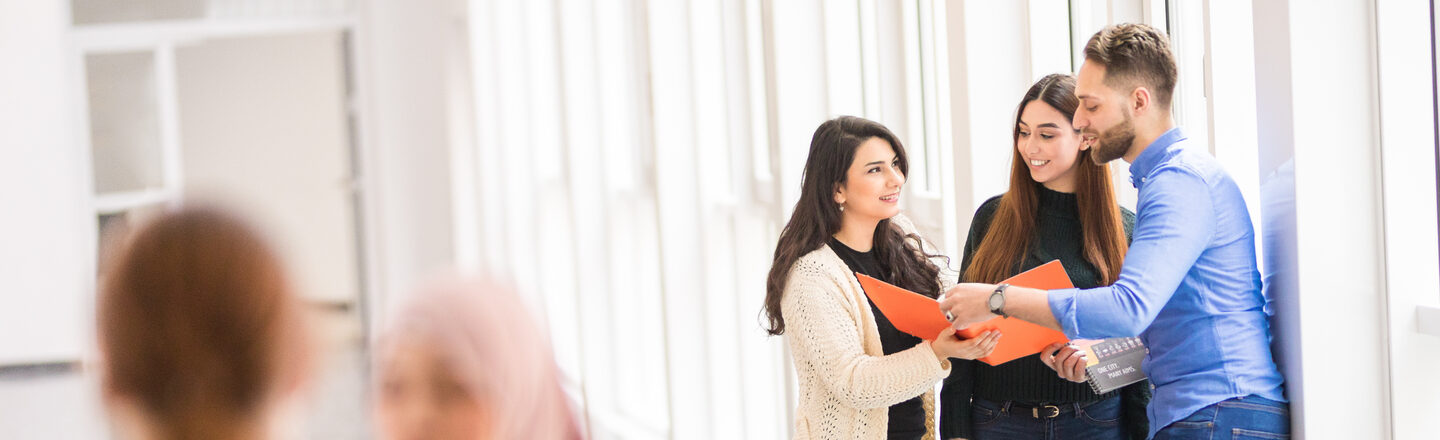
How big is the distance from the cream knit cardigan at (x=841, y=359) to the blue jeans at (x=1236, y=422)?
41cm

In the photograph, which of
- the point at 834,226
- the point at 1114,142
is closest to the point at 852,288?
the point at 834,226

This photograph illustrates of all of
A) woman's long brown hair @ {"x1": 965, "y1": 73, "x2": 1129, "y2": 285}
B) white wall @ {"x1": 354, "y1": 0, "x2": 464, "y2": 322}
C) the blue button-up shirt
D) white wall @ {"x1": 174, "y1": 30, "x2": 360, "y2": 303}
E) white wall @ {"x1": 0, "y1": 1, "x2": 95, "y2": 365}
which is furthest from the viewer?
white wall @ {"x1": 174, "y1": 30, "x2": 360, "y2": 303}

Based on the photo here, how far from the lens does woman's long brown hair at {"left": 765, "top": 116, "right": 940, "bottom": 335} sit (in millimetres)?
2232

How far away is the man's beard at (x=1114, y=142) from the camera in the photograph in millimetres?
1788

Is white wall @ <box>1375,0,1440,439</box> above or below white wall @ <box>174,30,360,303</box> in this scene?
below

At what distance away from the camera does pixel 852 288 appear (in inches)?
88.6

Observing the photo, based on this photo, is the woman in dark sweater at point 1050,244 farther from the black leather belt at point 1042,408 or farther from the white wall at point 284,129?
the white wall at point 284,129

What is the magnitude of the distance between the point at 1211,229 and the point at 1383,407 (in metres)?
0.45

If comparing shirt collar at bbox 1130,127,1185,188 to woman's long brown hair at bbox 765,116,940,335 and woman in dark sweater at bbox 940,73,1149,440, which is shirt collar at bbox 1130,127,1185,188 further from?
woman's long brown hair at bbox 765,116,940,335

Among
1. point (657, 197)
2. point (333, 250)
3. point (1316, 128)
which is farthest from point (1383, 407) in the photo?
point (333, 250)

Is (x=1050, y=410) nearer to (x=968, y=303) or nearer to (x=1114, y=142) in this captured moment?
(x=968, y=303)

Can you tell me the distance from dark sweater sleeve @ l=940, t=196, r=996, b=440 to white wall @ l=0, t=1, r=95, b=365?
26.6 ft

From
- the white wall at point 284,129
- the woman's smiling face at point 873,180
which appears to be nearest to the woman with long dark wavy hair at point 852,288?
the woman's smiling face at point 873,180

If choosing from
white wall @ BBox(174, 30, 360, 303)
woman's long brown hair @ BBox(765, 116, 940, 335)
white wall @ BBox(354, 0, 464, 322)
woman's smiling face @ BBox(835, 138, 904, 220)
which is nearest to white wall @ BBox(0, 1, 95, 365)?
white wall @ BBox(174, 30, 360, 303)
